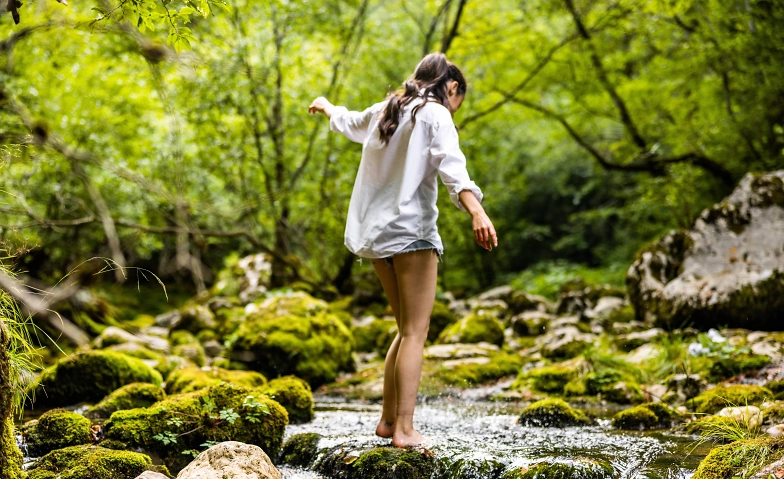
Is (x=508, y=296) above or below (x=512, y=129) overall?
below

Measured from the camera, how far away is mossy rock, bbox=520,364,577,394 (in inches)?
212

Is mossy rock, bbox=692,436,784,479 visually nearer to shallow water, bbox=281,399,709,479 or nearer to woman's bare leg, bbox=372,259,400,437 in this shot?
shallow water, bbox=281,399,709,479

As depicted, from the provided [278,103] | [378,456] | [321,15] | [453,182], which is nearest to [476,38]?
[321,15]

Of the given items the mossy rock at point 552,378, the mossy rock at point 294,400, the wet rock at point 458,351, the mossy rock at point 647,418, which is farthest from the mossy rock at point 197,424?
the wet rock at point 458,351

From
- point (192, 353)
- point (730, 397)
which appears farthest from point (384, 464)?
point (192, 353)

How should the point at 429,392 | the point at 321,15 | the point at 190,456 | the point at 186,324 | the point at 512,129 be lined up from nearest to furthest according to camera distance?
1. the point at 190,456
2. the point at 429,392
3. the point at 186,324
4. the point at 321,15
5. the point at 512,129

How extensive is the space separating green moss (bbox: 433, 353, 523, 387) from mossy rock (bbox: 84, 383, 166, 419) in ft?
8.35

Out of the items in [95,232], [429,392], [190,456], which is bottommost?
[429,392]

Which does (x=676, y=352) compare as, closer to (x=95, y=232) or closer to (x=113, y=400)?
(x=113, y=400)

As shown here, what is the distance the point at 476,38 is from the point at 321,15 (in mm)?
2478

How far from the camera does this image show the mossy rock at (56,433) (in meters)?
3.32

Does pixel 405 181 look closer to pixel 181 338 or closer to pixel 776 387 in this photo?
pixel 776 387

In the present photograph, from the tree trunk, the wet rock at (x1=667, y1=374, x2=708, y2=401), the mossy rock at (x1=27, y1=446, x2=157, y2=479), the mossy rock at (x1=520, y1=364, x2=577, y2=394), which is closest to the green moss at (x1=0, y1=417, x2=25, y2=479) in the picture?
the tree trunk

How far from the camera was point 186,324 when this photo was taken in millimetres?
8328
